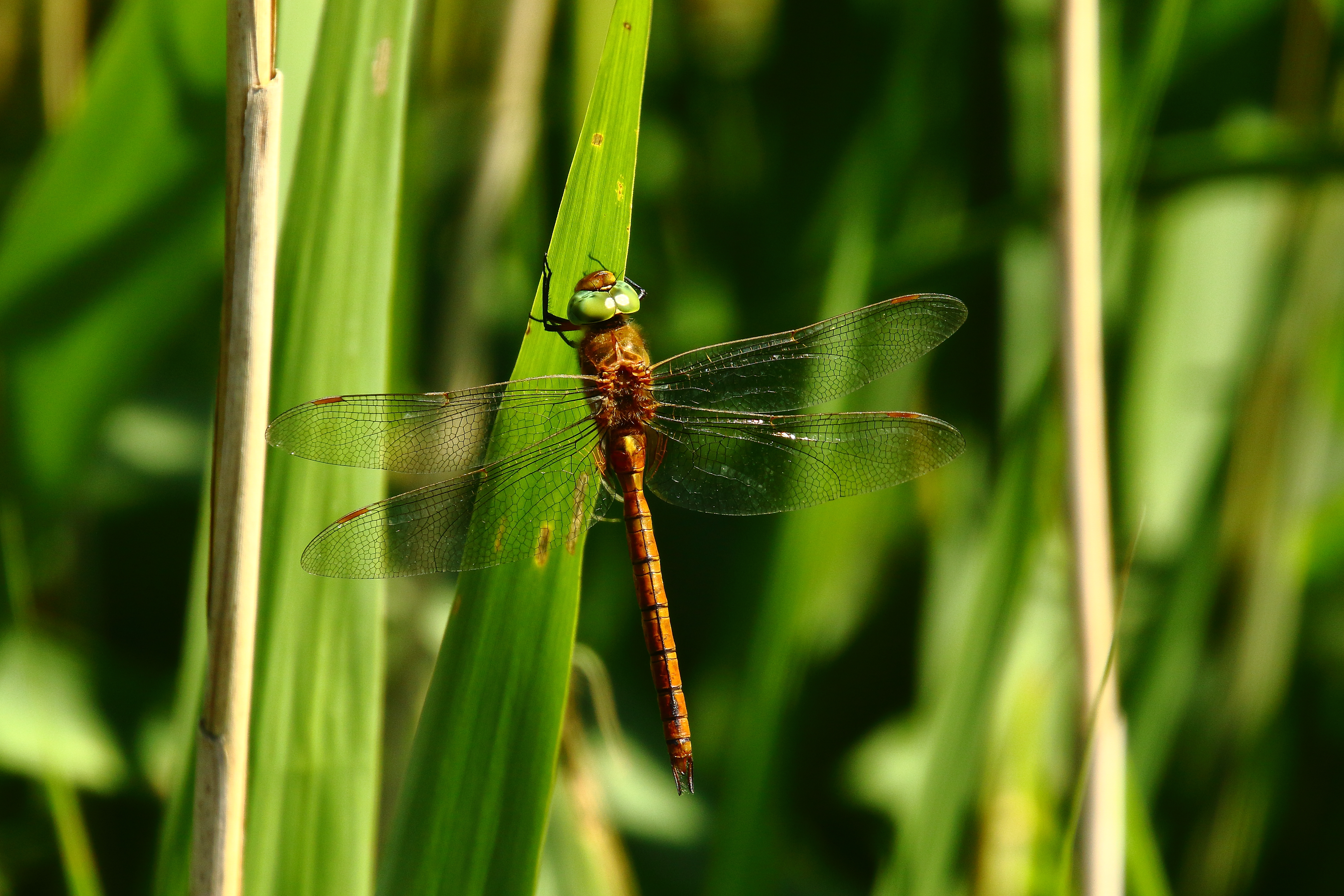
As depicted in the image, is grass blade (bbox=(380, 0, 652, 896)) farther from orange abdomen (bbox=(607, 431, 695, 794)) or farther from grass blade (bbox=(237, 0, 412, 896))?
orange abdomen (bbox=(607, 431, 695, 794))

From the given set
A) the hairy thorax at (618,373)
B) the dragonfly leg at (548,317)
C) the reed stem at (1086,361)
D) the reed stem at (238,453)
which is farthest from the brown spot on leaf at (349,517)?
the reed stem at (1086,361)

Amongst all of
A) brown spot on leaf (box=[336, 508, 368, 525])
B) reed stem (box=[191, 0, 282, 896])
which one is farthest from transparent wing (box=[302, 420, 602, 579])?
reed stem (box=[191, 0, 282, 896])

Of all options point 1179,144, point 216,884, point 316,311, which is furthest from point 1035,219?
point 216,884

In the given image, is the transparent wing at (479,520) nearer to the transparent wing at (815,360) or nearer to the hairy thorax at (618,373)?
the hairy thorax at (618,373)

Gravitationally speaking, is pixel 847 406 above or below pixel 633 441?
above

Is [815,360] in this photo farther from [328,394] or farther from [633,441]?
[328,394]

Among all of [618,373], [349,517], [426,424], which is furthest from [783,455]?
[349,517]
